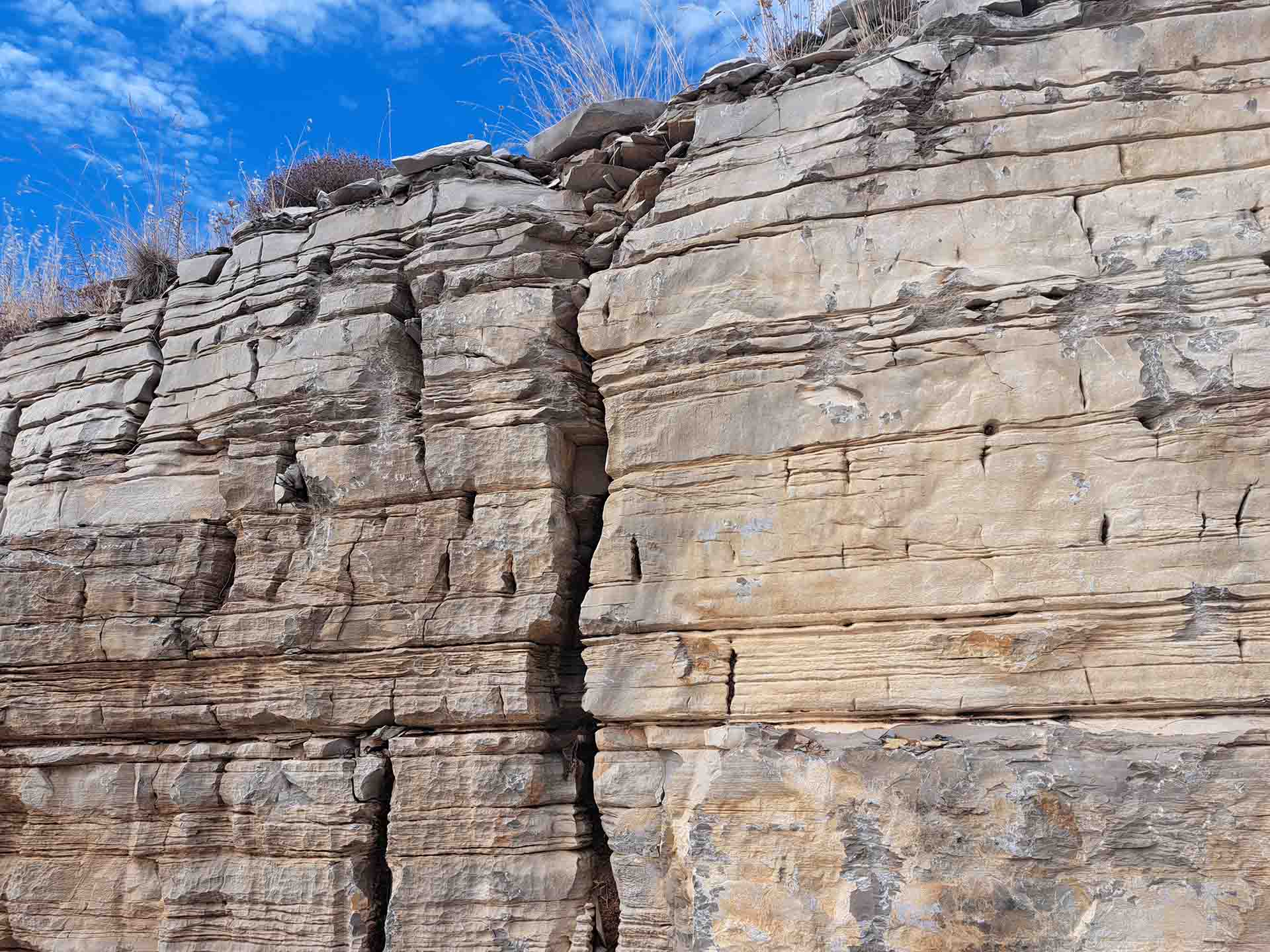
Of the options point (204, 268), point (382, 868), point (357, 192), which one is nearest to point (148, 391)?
point (204, 268)

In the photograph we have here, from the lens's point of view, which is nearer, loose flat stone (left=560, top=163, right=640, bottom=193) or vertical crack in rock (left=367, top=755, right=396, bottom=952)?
vertical crack in rock (left=367, top=755, right=396, bottom=952)

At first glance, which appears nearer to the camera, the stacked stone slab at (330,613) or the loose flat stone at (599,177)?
the stacked stone slab at (330,613)

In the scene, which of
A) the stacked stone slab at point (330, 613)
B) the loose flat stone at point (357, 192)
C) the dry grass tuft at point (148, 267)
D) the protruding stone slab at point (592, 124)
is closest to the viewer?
the stacked stone slab at point (330, 613)

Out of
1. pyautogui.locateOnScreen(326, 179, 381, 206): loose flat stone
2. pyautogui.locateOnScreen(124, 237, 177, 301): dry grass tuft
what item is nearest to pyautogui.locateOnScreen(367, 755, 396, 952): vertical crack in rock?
pyautogui.locateOnScreen(326, 179, 381, 206): loose flat stone

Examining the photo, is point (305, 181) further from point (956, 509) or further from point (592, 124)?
point (956, 509)

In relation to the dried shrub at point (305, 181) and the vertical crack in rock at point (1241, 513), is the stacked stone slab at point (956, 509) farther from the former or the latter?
the dried shrub at point (305, 181)

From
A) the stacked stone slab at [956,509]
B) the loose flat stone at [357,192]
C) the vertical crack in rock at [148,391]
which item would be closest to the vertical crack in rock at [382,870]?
the stacked stone slab at [956,509]

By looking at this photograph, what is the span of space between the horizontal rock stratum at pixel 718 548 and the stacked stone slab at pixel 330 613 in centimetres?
3

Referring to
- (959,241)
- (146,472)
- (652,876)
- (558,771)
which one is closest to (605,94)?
(959,241)

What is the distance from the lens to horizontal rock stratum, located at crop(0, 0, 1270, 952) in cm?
380

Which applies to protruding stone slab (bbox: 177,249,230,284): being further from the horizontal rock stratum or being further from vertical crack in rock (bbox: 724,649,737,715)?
vertical crack in rock (bbox: 724,649,737,715)

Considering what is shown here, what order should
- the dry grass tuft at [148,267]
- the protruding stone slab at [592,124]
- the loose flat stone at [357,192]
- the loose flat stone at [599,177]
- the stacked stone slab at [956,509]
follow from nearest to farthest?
the stacked stone slab at [956,509] < the loose flat stone at [599,177] < the protruding stone slab at [592,124] < the loose flat stone at [357,192] < the dry grass tuft at [148,267]

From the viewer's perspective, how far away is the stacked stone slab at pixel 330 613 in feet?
16.2

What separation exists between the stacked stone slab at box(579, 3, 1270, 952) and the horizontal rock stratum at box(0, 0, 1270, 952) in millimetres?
19
